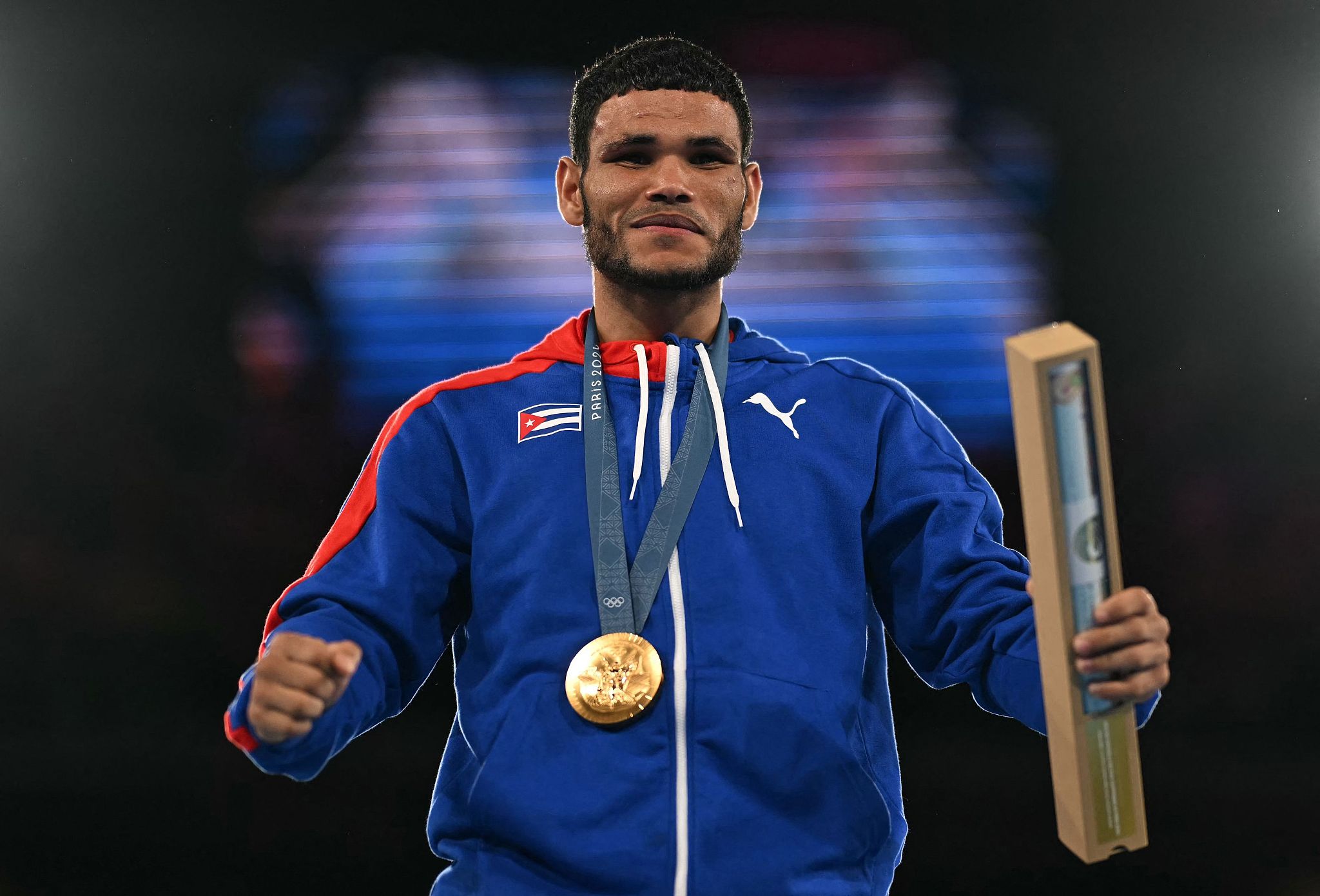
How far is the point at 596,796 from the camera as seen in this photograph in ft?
4.22

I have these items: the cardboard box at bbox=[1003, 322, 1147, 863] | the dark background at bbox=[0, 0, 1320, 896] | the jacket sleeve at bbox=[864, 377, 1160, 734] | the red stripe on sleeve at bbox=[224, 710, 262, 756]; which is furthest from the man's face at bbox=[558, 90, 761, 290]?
the dark background at bbox=[0, 0, 1320, 896]

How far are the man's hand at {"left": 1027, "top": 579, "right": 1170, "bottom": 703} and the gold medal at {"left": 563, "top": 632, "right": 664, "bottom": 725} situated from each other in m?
0.47

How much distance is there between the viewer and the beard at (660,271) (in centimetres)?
161

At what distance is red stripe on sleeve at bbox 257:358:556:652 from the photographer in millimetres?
1435

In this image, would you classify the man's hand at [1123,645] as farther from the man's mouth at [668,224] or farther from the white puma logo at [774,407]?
the man's mouth at [668,224]

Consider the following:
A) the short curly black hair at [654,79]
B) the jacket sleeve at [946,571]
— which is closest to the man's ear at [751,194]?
the short curly black hair at [654,79]

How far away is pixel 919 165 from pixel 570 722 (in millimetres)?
1690

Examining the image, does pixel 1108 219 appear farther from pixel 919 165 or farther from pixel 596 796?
pixel 596 796

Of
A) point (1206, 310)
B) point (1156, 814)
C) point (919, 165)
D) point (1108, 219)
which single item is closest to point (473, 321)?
point (919, 165)

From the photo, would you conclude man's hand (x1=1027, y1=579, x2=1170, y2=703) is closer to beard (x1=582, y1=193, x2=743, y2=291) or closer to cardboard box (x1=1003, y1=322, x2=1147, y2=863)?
cardboard box (x1=1003, y1=322, x2=1147, y2=863)

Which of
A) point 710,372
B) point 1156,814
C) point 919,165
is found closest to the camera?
point 710,372

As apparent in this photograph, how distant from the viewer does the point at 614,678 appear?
1.31m

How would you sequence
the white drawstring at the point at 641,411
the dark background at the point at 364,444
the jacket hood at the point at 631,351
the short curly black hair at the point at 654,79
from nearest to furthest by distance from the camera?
the white drawstring at the point at 641,411 < the jacket hood at the point at 631,351 < the short curly black hair at the point at 654,79 < the dark background at the point at 364,444

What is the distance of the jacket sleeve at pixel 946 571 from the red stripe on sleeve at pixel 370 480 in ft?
1.57
